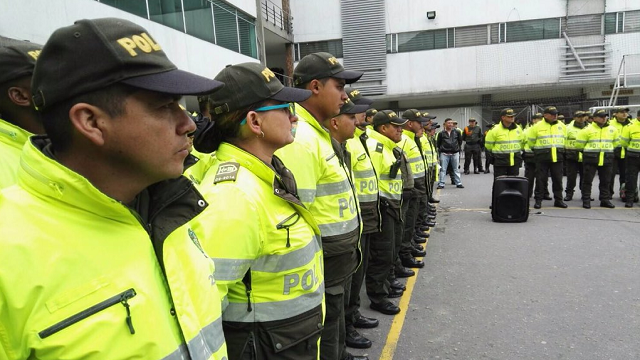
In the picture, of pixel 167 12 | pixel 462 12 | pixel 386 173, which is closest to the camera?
pixel 386 173

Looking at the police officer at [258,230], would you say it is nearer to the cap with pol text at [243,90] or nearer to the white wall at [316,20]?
the cap with pol text at [243,90]

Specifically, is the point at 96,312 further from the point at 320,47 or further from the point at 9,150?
the point at 320,47

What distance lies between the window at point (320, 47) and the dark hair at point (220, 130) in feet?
72.4

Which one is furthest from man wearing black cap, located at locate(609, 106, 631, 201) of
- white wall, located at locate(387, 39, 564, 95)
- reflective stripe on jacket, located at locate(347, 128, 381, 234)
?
white wall, located at locate(387, 39, 564, 95)

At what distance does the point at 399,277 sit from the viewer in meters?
5.27

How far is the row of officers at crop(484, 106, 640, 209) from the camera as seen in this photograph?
8.63 m

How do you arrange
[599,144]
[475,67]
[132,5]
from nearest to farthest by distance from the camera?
[599,144]
[132,5]
[475,67]

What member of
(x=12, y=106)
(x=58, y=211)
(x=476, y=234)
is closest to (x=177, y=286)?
(x=58, y=211)

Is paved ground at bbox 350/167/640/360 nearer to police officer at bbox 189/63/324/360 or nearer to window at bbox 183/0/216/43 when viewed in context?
police officer at bbox 189/63/324/360

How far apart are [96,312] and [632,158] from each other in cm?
1053

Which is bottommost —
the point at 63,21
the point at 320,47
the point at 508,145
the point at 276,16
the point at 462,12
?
Result: the point at 508,145

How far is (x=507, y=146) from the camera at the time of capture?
29.9ft

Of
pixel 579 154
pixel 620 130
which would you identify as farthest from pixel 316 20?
pixel 620 130

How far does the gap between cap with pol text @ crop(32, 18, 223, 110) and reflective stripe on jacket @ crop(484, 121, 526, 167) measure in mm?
9288
